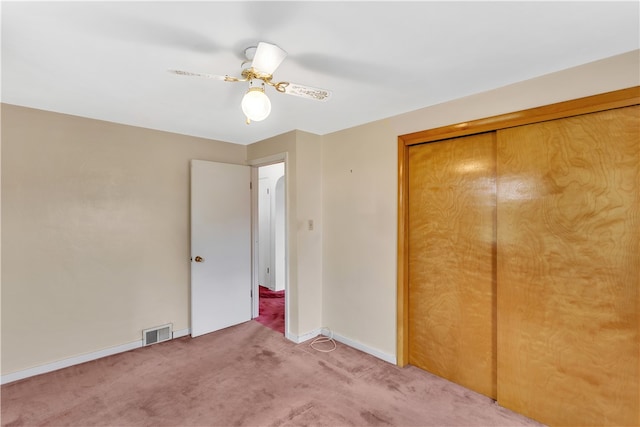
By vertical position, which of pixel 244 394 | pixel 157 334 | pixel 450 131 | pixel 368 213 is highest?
pixel 450 131

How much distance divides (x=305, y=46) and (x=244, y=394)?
2.48m

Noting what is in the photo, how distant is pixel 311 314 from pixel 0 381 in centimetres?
268

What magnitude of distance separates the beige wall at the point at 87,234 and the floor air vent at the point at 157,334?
2.5 inches

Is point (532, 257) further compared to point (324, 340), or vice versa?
point (324, 340)

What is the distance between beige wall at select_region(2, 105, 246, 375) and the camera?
247 cm

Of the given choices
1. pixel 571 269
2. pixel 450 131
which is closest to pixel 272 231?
pixel 450 131

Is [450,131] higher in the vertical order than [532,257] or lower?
higher

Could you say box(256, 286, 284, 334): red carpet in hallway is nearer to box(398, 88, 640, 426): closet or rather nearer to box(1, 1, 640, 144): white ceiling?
box(398, 88, 640, 426): closet

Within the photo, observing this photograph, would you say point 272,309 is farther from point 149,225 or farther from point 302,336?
point 149,225

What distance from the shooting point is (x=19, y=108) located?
2484 mm

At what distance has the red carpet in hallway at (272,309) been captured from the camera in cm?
375

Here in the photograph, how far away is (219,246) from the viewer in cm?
358

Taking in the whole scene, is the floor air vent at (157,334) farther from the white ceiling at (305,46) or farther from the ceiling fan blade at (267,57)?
the ceiling fan blade at (267,57)

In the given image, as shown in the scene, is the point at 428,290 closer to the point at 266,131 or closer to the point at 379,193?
the point at 379,193
